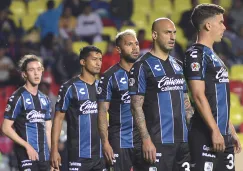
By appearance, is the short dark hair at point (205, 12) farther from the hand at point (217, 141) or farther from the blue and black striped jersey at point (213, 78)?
the hand at point (217, 141)

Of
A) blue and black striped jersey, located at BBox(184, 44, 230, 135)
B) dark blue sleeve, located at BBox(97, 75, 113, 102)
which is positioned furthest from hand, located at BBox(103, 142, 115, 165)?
blue and black striped jersey, located at BBox(184, 44, 230, 135)

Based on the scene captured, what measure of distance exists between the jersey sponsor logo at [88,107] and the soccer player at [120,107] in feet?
0.83

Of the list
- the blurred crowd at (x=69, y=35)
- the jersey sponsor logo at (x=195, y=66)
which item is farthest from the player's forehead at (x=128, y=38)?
the blurred crowd at (x=69, y=35)

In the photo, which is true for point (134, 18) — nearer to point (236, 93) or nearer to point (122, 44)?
point (236, 93)

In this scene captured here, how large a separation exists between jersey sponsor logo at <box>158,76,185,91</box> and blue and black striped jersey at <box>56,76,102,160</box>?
1761 mm

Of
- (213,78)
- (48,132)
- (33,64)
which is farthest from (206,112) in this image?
(33,64)

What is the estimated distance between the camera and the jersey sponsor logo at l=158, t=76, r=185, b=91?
24.3 ft

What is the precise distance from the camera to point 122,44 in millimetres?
8891

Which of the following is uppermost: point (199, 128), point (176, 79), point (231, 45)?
point (231, 45)

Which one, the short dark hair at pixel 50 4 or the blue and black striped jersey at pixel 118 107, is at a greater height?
the short dark hair at pixel 50 4

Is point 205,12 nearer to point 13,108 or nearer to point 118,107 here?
point 118,107

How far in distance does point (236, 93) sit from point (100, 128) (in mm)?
7010

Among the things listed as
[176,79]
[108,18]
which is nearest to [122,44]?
[176,79]

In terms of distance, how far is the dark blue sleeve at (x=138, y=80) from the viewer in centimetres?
736
